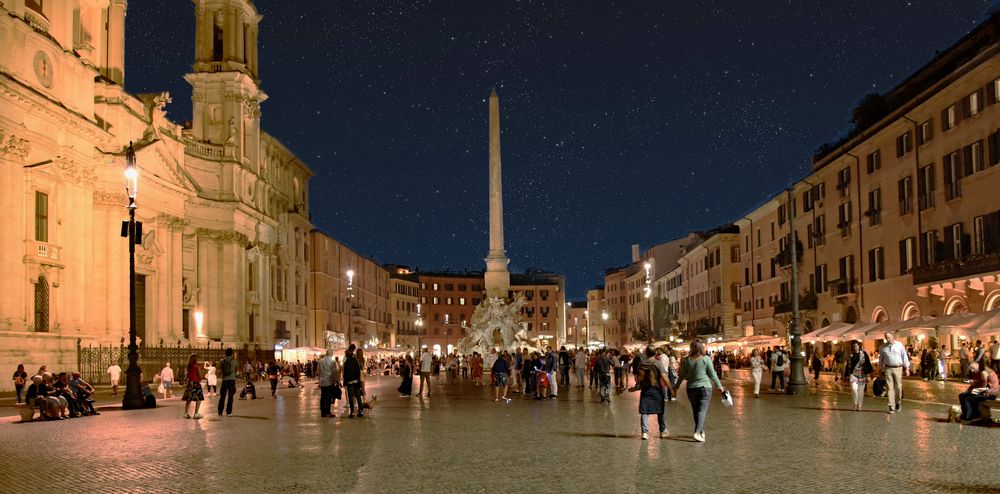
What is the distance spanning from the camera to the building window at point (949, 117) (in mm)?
36872

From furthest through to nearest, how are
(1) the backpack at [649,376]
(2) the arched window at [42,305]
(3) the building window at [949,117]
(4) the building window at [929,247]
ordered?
1. (4) the building window at [929,247]
2. (2) the arched window at [42,305]
3. (3) the building window at [949,117]
4. (1) the backpack at [649,376]

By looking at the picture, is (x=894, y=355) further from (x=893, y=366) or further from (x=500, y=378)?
(x=500, y=378)

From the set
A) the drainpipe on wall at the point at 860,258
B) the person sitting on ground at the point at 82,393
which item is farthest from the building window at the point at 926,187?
the person sitting on ground at the point at 82,393

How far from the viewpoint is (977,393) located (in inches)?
704

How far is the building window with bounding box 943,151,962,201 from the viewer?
120 feet

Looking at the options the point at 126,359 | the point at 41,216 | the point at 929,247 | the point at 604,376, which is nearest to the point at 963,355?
the point at 929,247

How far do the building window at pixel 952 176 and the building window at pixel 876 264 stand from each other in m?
7.94

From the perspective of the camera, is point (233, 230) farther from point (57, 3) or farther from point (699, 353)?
point (699, 353)

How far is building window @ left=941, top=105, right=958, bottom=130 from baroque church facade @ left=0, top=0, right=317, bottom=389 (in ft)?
116

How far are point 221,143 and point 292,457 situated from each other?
2007 inches

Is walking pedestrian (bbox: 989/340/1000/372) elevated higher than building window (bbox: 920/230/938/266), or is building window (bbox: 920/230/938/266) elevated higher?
building window (bbox: 920/230/938/266)

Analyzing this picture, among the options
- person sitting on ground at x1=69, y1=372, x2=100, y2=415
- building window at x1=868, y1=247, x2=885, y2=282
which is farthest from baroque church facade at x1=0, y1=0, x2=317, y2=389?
building window at x1=868, y1=247, x2=885, y2=282

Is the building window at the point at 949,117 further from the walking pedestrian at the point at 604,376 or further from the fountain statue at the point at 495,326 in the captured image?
the fountain statue at the point at 495,326

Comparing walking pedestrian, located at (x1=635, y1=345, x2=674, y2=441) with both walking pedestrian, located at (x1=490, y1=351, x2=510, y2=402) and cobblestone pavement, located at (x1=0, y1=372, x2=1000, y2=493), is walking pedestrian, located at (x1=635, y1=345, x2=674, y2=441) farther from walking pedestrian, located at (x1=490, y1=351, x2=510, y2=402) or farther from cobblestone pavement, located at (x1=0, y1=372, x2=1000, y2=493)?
walking pedestrian, located at (x1=490, y1=351, x2=510, y2=402)
